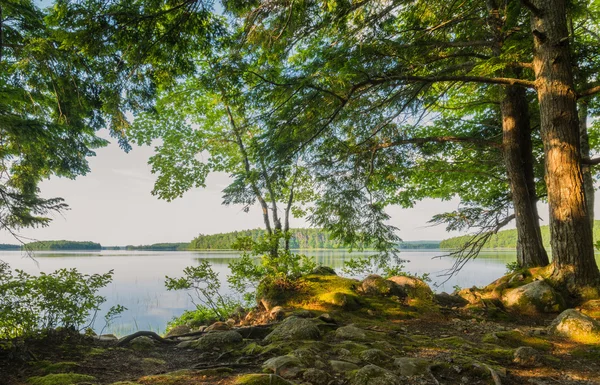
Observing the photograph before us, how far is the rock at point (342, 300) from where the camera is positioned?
5.05 metres

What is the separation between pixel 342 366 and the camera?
267 centimetres

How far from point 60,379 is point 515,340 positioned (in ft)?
14.6

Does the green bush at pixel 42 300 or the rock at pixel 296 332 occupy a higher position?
the green bush at pixel 42 300

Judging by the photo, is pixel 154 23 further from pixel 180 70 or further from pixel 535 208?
pixel 535 208

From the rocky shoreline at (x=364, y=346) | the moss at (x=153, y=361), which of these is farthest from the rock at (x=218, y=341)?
the moss at (x=153, y=361)

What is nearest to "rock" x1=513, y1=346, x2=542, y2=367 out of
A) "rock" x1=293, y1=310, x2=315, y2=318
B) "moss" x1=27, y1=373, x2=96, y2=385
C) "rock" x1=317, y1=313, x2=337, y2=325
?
"rock" x1=317, y1=313, x2=337, y2=325

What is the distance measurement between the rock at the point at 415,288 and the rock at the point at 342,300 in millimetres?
1056

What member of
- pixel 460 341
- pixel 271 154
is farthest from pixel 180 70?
pixel 460 341

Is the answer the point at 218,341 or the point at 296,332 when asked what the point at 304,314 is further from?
the point at 218,341

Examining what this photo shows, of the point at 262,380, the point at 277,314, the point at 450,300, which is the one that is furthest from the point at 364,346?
the point at 450,300

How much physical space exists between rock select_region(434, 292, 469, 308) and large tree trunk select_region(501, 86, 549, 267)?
2.16 meters

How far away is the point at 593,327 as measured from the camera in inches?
141

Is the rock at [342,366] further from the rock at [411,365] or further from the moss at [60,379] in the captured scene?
the moss at [60,379]

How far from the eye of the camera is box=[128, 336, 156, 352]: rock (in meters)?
3.96
